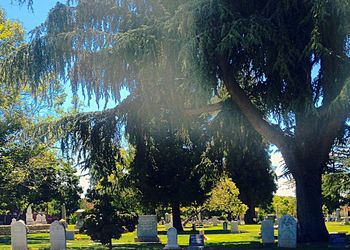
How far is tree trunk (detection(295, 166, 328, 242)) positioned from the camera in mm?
21078

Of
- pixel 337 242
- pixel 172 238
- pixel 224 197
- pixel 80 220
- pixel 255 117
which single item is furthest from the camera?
pixel 224 197

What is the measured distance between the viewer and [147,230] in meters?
28.9

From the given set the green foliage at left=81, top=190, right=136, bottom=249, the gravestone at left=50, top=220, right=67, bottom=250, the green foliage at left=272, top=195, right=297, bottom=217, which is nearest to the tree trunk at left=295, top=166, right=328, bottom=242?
the green foliage at left=81, top=190, right=136, bottom=249

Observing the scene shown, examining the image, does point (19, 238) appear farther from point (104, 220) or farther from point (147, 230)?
point (147, 230)

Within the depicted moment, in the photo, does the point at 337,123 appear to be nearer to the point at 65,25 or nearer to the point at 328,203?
the point at 65,25

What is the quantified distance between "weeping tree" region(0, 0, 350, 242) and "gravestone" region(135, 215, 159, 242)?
11.3 m

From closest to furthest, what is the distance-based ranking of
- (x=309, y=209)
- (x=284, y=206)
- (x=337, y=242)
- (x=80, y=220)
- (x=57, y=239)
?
1. (x=337, y=242)
2. (x=309, y=209)
3. (x=57, y=239)
4. (x=80, y=220)
5. (x=284, y=206)

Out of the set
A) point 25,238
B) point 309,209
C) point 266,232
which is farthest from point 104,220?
point 309,209

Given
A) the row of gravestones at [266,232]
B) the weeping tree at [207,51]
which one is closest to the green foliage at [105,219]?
the row of gravestones at [266,232]

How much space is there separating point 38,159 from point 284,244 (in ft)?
46.9

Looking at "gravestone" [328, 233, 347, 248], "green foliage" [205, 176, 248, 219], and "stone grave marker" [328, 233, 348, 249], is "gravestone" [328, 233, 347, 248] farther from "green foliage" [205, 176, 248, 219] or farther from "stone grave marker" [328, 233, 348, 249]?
"green foliage" [205, 176, 248, 219]

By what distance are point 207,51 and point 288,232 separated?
26.3 ft

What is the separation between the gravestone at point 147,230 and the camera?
93.9 feet

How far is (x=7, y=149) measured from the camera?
90.1 ft
